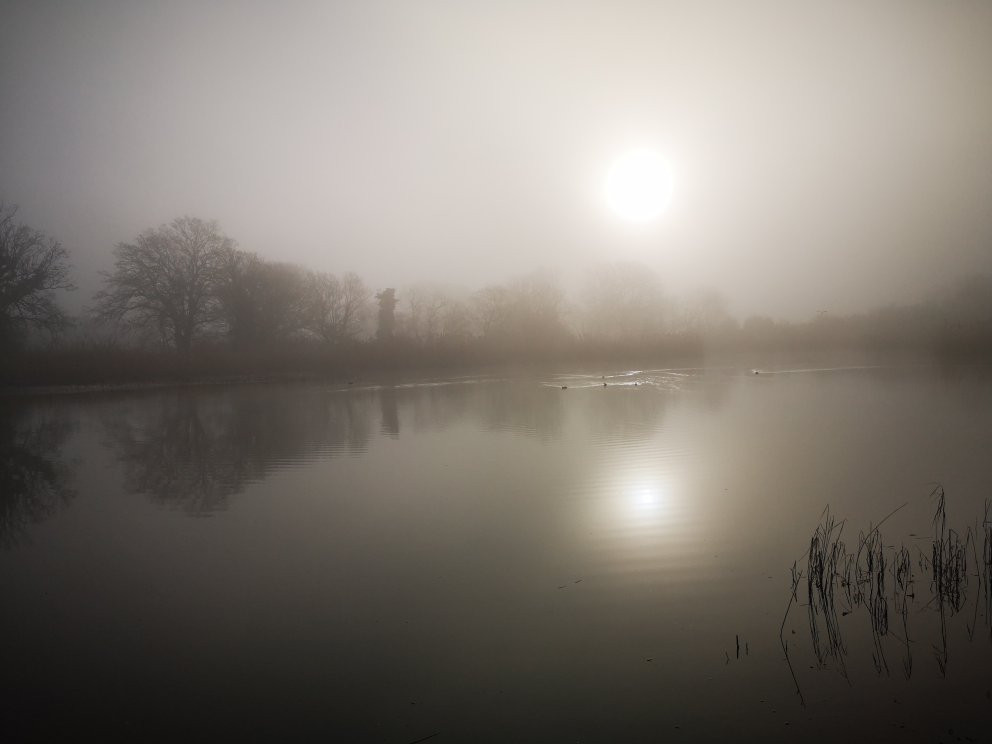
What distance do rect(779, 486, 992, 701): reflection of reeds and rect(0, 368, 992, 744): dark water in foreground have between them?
0.02m

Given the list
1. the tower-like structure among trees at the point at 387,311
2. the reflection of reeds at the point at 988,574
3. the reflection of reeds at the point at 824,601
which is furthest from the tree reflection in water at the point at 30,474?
the tower-like structure among trees at the point at 387,311

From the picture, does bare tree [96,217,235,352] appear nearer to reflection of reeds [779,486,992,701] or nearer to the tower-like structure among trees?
the tower-like structure among trees

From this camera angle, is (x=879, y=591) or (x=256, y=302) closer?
(x=879, y=591)

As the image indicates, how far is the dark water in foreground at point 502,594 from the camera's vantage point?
122 inches

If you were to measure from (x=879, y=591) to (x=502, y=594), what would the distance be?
2718 millimetres

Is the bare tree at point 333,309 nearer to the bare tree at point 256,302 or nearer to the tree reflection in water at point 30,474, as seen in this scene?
the bare tree at point 256,302

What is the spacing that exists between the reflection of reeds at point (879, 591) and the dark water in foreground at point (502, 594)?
1.0 inches

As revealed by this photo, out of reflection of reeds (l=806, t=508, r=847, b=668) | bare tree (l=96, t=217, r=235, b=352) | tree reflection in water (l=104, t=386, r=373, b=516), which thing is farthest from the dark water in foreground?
bare tree (l=96, t=217, r=235, b=352)

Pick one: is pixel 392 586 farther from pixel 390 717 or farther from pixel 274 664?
pixel 390 717

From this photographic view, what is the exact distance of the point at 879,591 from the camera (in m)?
4.20

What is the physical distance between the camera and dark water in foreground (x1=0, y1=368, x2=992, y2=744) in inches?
122

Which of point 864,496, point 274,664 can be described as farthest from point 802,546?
point 274,664

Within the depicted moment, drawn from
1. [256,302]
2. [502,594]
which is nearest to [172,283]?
[256,302]

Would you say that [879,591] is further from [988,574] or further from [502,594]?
[502,594]
